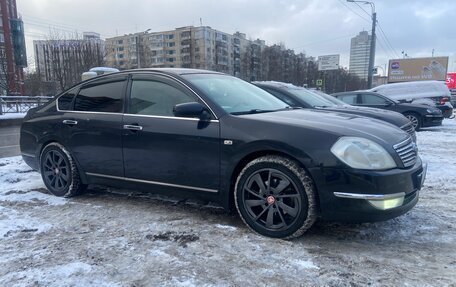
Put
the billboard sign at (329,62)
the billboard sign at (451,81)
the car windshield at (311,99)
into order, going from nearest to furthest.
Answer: the car windshield at (311,99) < the billboard sign at (329,62) < the billboard sign at (451,81)

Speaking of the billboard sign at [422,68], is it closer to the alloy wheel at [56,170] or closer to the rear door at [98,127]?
the rear door at [98,127]

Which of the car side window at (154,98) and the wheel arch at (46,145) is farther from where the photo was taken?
the wheel arch at (46,145)

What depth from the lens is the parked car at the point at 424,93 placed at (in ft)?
51.0

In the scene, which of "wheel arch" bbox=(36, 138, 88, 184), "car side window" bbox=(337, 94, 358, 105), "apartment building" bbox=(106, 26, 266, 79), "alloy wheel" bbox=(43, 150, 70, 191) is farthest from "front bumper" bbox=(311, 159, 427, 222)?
"apartment building" bbox=(106, 26, 266, 79)

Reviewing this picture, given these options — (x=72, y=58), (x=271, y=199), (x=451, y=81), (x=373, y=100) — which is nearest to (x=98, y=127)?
(x=271, y=199)

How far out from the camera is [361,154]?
3.05 meters

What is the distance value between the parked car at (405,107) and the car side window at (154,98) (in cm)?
967

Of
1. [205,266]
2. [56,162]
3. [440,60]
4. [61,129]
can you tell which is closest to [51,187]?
[56,162]

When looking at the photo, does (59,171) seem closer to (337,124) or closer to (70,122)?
(70,122)

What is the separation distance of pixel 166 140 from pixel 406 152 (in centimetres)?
231

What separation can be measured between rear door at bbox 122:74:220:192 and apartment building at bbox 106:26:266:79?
7605 centimetres

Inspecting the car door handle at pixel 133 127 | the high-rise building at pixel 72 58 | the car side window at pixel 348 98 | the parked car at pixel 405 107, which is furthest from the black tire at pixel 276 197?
the high-rise building at pixel 72 58

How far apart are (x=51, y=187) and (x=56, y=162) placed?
35cm

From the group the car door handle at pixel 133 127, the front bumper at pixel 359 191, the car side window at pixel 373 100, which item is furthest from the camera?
A: the car side window at pixel 373 100
